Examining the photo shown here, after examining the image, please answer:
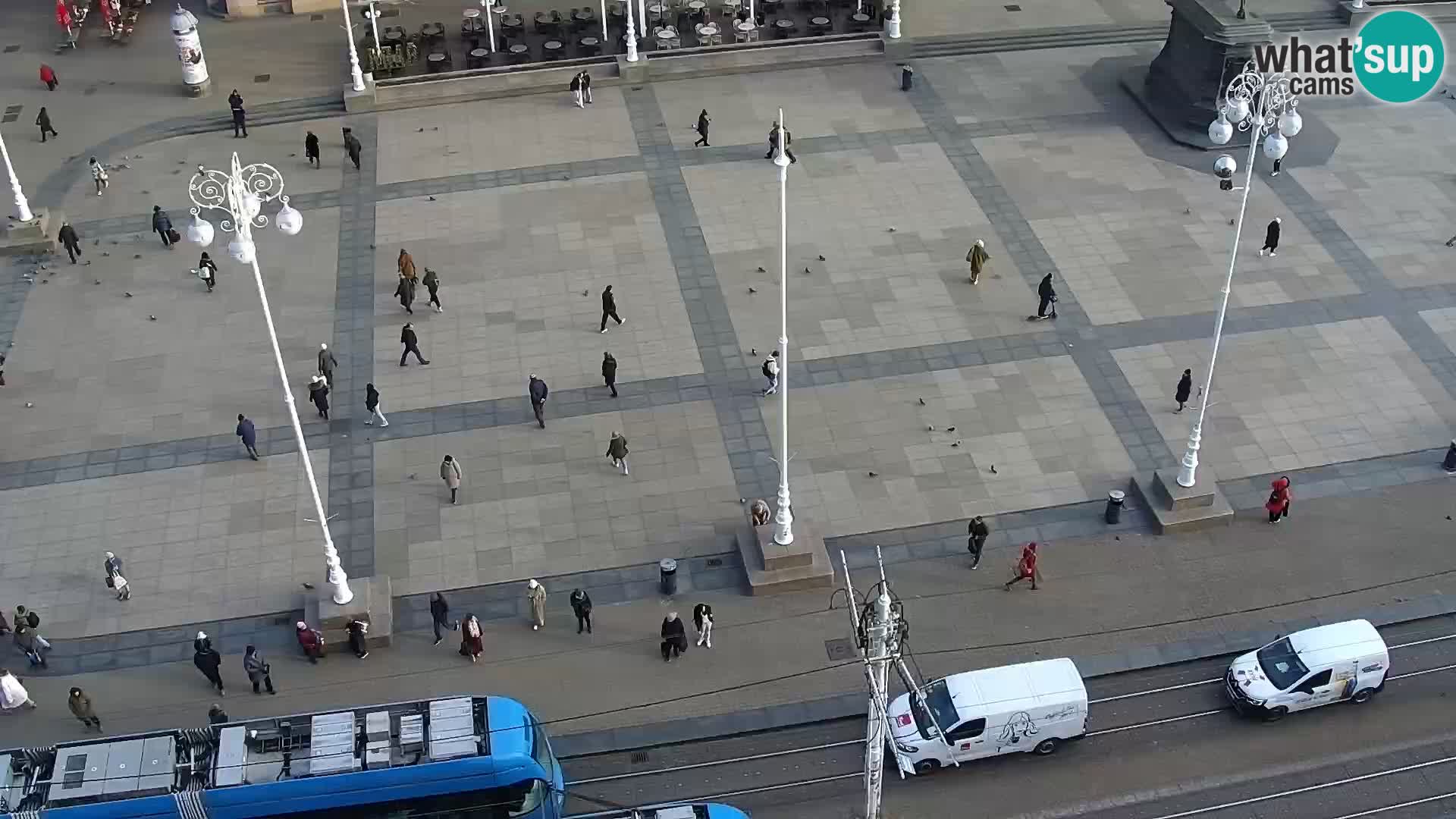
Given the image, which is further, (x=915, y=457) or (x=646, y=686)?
(x=915, y=457)

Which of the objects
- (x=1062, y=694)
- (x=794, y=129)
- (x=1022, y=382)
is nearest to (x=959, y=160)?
(x=794, y=129)

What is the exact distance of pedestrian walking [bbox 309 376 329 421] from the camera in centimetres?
3212

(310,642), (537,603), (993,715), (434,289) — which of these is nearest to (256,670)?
(310,642)

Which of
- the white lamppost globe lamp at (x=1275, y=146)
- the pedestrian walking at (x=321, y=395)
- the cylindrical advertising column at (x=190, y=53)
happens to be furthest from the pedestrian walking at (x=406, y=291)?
the white lamppost globe lamp at (x=1275, y=146)

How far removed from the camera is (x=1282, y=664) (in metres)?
25.2

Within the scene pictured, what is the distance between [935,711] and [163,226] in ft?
86.5

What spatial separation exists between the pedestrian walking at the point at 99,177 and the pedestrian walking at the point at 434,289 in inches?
478

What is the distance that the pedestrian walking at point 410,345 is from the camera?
1324 inches

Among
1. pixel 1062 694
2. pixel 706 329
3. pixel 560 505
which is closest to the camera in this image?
pixel 1062 694

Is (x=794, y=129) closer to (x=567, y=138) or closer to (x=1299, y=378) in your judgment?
(x=567, y=138)

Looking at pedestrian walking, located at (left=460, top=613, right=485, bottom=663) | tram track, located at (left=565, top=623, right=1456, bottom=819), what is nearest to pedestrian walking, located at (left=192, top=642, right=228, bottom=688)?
pedestrian walking, located at (left=460, top=613, right=485, bottom=663)

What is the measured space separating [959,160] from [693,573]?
62.9ft

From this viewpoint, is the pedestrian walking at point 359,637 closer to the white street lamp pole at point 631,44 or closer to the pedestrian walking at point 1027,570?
the pedestrian walking at point 1027,570

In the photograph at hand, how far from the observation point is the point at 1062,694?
24.2 meters
